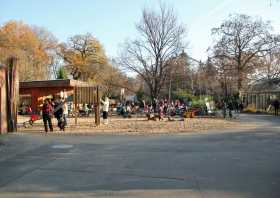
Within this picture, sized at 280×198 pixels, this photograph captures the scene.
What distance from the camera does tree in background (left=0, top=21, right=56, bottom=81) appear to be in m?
58.0

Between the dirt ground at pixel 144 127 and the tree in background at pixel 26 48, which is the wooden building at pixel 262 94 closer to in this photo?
the dirt ground at pixel 144 127

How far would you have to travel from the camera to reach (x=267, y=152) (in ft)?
45.3

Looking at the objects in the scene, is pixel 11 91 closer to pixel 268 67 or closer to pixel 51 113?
pixel 51 113

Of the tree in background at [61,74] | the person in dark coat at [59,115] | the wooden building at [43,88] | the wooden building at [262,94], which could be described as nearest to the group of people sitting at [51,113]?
the person in dark coat at [59,115]

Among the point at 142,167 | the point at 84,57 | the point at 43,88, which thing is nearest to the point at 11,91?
the point at 142,167

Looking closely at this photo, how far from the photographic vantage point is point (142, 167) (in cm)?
1119

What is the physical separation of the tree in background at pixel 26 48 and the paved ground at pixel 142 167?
41.2 meters

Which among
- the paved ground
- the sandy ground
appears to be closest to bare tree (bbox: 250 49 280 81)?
the sandy ground

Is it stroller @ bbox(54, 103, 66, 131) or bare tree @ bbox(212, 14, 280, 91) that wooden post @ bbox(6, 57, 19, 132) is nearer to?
stroller @ bbox(54, 103, 66, 131)

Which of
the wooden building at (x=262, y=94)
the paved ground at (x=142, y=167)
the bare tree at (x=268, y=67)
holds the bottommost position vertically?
the paved ground at (x=142, y=167)

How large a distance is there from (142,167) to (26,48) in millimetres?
56319

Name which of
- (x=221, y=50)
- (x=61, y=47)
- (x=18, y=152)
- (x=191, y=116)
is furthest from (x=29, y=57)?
(x=18, y=152)

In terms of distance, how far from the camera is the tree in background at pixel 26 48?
2283 inches

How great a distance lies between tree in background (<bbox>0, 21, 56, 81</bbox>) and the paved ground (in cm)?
4118
